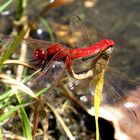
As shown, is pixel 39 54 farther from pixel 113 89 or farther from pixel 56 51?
pixel 113 89

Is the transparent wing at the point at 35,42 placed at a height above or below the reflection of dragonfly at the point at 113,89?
above

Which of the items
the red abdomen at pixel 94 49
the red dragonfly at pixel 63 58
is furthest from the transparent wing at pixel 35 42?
the red abdomen at pixel 94 49

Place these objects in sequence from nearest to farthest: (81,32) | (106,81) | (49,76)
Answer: (49,76), (106,81), (81,32)

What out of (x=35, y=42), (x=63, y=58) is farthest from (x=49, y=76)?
(x=35, y=42)

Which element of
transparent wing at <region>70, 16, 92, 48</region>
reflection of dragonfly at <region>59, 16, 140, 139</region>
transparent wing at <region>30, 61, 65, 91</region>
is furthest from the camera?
transparent wing at <region>70, 16, 92, 48</region>

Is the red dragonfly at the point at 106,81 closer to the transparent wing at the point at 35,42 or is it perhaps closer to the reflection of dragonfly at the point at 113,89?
the reflection of dragonfly at the point at 113,89

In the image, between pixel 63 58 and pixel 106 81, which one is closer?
pixel 63 58

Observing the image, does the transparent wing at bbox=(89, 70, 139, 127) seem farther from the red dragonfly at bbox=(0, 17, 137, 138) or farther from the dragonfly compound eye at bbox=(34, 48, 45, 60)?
the dragonfly compound eye at bbox=(34, 48, 45, 60)

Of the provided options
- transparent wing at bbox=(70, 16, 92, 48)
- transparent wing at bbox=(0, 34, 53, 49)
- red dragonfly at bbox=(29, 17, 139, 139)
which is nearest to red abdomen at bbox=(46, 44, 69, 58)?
red dragonfly at bbox=(29, 17, 139, 139)

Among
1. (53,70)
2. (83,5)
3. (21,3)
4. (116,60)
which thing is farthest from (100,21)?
(53,70)

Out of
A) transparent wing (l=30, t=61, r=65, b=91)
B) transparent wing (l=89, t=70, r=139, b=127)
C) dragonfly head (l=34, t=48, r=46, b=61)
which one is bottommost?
transparent wing (l=89, t=70, r=139, b=127)

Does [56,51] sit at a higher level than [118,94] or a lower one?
higher

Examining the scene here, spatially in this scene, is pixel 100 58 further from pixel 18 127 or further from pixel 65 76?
pixel 18 127
